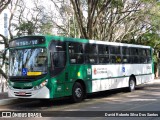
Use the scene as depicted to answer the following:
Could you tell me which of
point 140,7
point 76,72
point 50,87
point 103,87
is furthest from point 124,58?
point 140,7

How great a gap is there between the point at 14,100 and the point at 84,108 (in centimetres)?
381

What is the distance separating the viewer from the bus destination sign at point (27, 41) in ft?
46.4

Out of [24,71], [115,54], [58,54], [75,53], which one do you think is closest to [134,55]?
[115,54]

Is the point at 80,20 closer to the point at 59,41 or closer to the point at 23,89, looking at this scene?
the point at 59,41

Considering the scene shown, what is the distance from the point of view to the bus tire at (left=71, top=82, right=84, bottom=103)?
15202mm

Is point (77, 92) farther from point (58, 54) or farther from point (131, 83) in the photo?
point (131, 83)

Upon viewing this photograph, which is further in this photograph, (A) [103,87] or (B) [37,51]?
(A) [103,87]

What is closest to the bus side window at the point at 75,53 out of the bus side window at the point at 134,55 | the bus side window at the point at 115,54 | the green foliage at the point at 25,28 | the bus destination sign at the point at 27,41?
the bus destination sign at the point at 27,41

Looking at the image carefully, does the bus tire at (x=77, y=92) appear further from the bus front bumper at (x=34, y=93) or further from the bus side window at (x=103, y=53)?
the bus side window at (x=103, y=53)

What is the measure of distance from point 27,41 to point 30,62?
1.02m

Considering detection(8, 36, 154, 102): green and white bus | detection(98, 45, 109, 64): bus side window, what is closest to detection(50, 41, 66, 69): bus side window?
detection(8, 36, 154, 102): green and white bus

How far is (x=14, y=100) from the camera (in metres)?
15.4

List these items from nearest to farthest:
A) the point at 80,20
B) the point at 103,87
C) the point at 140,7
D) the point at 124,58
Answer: the point at 103,87 → the point at 124,58 → the point at 80,20 → the point at 140,7

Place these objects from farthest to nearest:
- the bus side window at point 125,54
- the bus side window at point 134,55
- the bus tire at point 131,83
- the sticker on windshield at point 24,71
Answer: the bus side window at point 134,55
the bus tire at point 131,83
the bus side window at point 125,54
the sticker on windshield at point 24,71
